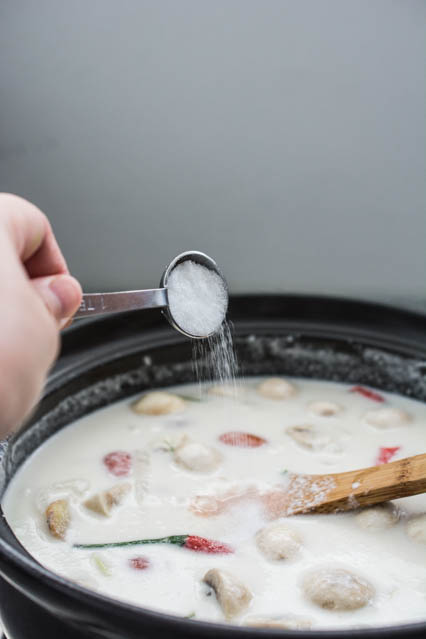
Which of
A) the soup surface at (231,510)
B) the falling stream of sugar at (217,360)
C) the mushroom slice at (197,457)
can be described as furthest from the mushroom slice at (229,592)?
the falling stream of sugar at (217,360)

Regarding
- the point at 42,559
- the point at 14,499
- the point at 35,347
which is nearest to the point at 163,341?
the point at 14,499

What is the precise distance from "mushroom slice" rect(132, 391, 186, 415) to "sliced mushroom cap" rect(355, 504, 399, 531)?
0.57 metres

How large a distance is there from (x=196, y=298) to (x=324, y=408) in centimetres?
64

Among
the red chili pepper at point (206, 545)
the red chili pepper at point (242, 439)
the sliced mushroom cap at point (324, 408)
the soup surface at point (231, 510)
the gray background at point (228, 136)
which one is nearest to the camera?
the soup surface at point (231, 510)

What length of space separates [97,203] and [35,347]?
2.03m

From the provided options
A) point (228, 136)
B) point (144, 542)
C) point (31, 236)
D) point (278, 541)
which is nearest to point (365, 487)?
point (278, 541)

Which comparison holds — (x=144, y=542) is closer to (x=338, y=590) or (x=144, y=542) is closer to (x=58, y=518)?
(x=58, y=518)

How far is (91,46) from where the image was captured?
2.40 metres

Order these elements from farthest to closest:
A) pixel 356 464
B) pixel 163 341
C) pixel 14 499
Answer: pixel 163 341
pixel 356 464
pixel 14 499

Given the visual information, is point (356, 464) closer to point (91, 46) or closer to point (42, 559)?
point (42, 559)

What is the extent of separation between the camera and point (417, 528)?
1270 millimetres

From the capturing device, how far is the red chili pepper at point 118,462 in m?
1.50

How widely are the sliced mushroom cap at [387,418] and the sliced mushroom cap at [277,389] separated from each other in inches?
8.3

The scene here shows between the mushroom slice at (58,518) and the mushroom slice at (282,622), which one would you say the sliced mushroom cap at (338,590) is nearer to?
the mushroom slice at (282,622)
